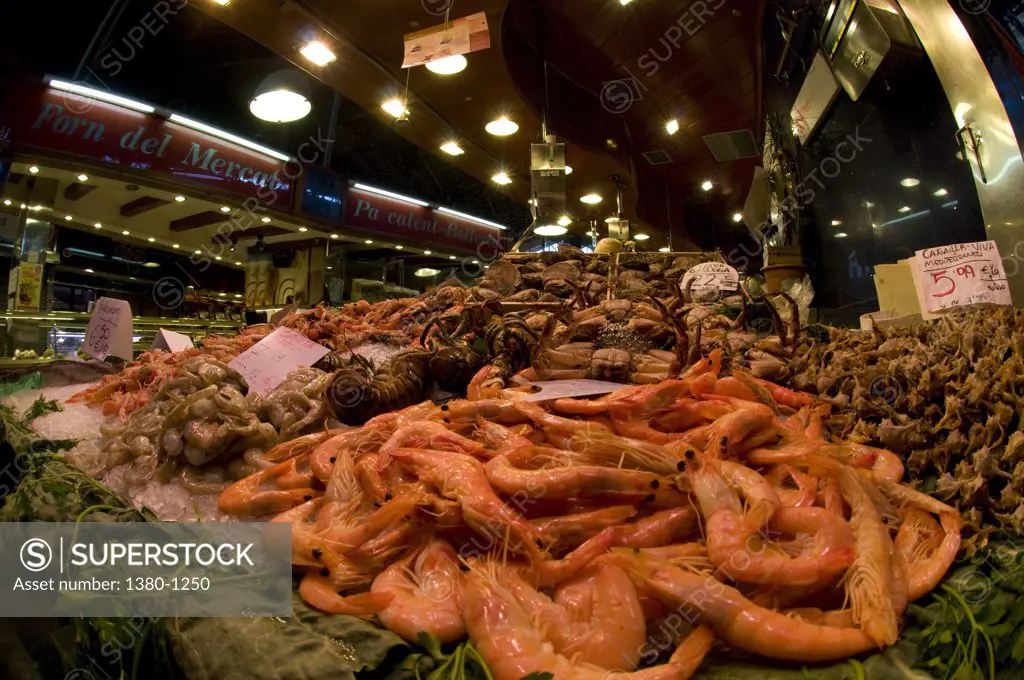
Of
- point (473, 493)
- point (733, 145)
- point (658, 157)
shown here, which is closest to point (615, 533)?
point (473, 493)

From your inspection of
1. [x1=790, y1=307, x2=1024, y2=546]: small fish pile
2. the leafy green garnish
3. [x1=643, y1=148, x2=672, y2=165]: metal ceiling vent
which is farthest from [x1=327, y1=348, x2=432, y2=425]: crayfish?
[x1=643, y1=148, x2=672, y2=165]: metal ceiling vent

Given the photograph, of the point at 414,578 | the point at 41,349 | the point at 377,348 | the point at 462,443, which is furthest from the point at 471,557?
the point at 41,349

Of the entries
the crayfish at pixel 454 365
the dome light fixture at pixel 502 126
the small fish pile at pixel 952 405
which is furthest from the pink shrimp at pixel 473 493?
the dome light fixture at pixel 502 126

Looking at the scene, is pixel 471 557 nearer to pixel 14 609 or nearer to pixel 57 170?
pixel 14 609

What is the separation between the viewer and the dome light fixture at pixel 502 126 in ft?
25.2

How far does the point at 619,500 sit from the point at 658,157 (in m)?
11.1

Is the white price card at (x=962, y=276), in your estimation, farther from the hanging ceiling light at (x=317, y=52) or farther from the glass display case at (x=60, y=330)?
the hanging ceiling light at (x=317, y=52)

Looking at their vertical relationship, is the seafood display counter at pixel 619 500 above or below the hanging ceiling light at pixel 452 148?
below

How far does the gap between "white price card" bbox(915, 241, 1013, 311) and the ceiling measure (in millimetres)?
4753

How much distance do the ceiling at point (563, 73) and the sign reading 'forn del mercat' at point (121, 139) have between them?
2.03 meters

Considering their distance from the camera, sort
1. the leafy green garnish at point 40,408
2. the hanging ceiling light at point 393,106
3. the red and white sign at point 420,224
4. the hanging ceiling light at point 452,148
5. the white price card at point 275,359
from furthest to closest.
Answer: the red and white sign at point 420,224 < the hanging ceiling light at point 452,148 < the hanging ceiling light at point 393,106 < the white price card at point 275,359 < the leafy green garnish at point 40,408

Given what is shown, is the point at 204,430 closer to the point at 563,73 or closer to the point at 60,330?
the point at 60,330

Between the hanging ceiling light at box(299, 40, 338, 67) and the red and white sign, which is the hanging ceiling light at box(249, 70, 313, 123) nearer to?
the hanging ceiling light at box(299, 40, 338, 67)

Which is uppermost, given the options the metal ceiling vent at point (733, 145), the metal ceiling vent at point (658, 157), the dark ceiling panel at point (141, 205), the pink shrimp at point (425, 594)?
the metal ceiling vent at point (658, 157)
